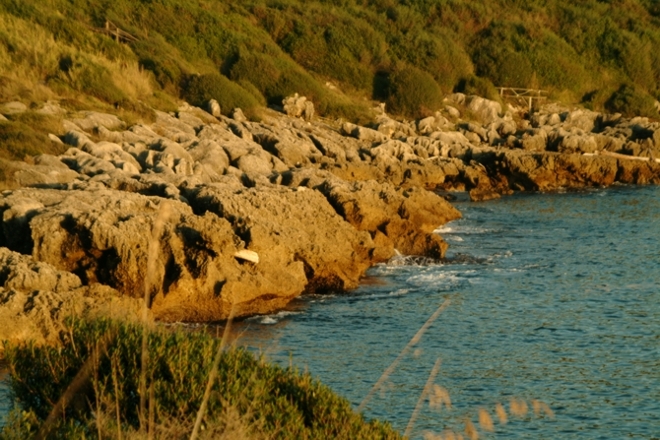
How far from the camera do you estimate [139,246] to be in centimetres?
1388

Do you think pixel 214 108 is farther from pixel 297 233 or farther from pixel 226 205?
pixel 226 205

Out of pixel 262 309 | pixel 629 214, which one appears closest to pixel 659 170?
pixel 629 214

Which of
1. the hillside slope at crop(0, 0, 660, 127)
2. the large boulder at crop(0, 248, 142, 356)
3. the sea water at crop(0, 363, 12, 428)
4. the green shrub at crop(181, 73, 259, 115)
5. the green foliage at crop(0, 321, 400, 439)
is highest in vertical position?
the hillside slope at crop(0, 0, 660, 127)

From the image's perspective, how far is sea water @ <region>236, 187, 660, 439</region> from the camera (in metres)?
11.1

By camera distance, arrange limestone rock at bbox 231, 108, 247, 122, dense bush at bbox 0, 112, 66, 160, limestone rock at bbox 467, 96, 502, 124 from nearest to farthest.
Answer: dense bush at bbox 0, 112, 66, 160 < limestone rock at bbox 231, 108, 247, 122 < limestone rock at bbox 467, 96, 502, 124

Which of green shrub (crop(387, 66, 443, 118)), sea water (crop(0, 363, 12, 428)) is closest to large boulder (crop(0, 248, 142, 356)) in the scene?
sea water (crop(0, 363, 12, 428))

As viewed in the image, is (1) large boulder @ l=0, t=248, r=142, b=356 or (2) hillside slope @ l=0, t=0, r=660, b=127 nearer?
(1) large boulder @ l=0, t=248, r=142, b=356

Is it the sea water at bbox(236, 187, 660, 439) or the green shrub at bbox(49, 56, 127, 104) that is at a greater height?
A: the green shrub at bbox(49, 56, 127, 104)

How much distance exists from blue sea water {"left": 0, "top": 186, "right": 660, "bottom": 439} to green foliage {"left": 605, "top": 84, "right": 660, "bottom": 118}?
29.2m

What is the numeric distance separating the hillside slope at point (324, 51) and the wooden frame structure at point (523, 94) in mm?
772

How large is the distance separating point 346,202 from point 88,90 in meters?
13.4

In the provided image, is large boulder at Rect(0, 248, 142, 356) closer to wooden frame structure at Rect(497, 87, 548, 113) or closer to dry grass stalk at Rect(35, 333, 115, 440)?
dry grass stalk at Rect(35, 333, 115, 440)

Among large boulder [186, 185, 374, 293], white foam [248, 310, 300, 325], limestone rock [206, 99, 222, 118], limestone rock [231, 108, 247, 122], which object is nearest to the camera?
white foam [248, 310, 300, 325]

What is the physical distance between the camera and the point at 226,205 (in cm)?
1627
